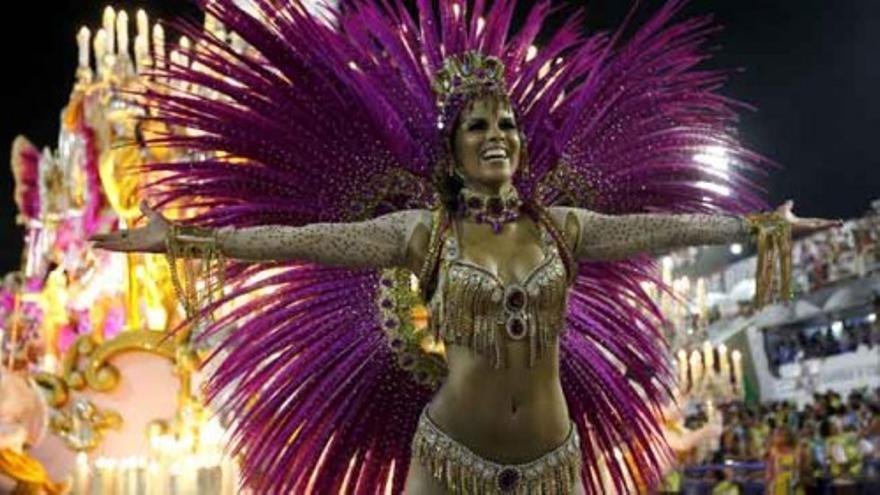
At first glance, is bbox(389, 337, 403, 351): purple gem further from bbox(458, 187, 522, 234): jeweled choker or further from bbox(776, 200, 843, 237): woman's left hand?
bbox(776, 200, 843, 237): woman's left hand

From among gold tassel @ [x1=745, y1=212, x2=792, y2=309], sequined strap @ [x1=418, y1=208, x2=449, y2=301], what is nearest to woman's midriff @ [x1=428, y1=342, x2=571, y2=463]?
sequined strap @ [x1=418, y1=208, x2=449, y2=301]

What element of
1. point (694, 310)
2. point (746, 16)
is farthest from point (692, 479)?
point (746, 16)

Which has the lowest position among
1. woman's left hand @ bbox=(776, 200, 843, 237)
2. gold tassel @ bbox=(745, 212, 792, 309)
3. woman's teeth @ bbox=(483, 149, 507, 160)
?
gold tassel @ bbox=(745, 212, 792, 309)

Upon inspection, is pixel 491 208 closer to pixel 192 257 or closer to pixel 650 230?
pixel 650 230

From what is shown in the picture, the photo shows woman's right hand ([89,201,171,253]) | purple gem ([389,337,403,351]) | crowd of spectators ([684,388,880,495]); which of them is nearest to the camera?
woman's right hand ([89,201,171,253])

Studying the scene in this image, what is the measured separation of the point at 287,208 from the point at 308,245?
0.40 m

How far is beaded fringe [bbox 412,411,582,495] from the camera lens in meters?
2.59

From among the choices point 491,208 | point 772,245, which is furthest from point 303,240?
point 772,245

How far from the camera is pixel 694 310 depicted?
9391 mm

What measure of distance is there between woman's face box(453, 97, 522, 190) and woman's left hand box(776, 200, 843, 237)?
2.38 feet

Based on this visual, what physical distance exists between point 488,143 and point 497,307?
43 cm

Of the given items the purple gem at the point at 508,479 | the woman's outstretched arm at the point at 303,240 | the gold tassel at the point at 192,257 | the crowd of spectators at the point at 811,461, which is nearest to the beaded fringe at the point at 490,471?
the purple gem at the point at 508,479

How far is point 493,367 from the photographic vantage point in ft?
8.57

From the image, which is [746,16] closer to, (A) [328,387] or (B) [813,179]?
(B) [813,179]
